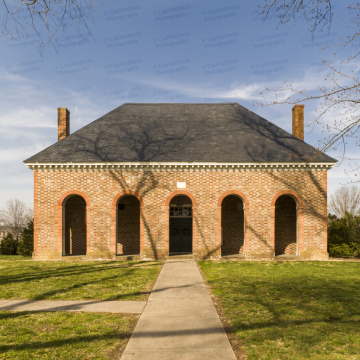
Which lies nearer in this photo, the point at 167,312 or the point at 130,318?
the point at 130,318

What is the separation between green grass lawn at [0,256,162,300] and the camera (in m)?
8.81

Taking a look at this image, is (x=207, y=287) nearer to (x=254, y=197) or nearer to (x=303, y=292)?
(x=303, y=292)

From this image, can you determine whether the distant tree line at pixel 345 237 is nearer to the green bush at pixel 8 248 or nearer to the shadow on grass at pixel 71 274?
the shadow on grass at pixel 71 274

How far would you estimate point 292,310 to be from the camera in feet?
23.8

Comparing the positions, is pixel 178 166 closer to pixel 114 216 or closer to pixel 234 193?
pixel 234 193

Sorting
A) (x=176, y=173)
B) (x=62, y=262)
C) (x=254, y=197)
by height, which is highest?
(x=176, y=173)

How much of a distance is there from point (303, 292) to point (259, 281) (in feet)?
6.22

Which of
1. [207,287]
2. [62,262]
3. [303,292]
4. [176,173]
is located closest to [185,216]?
[176,173]

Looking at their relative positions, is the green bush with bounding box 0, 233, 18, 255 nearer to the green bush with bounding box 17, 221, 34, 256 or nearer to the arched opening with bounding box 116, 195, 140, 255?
the green bush with bounding box 17, 221, 34, 256

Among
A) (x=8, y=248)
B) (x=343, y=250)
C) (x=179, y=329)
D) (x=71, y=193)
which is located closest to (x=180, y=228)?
(x=71, y=193)

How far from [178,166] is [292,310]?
1079 centimetres

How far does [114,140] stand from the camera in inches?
724

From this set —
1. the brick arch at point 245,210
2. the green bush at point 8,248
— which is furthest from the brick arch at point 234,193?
the green bush at point 8,248

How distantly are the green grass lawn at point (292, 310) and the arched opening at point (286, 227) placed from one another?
498 cm
